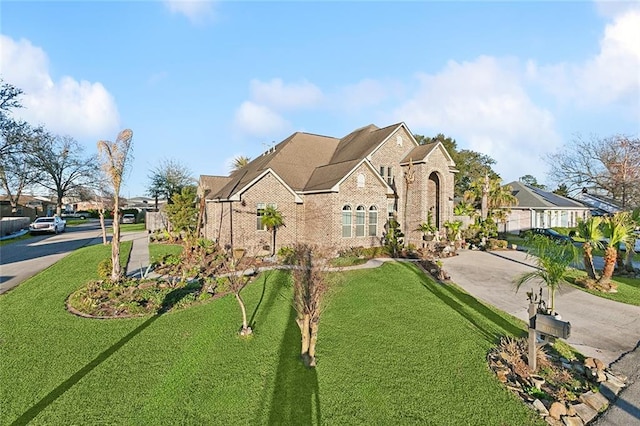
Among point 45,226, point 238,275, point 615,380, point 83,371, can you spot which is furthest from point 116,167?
point 45,226

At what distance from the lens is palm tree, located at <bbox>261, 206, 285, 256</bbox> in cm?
2012

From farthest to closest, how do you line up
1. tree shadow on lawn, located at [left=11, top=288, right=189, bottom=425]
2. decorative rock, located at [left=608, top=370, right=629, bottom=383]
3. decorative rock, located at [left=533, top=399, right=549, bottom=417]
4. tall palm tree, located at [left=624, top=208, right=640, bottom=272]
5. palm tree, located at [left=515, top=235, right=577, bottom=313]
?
tall palm tree, located at [left=624, top=208, right=640, bottom=272] → palm tree, located at [left=515, top=235, right=577, bottom=313] → decorative rock, located at [left=608, top=370, right=629, bottom=383] → decorative rock, located at [left=533, top=399, right=549, bottom=417] → tree shadow on lawn, located at [left=11, top=288, right=189, bottom=425]

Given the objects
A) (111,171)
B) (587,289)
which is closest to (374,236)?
(587,289)

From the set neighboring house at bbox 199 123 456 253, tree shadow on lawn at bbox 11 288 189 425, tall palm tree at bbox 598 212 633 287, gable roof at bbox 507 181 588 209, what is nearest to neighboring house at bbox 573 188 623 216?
gable roof at bbox 507 181 588 209

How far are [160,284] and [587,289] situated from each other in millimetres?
17246

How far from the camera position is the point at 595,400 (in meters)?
6.57

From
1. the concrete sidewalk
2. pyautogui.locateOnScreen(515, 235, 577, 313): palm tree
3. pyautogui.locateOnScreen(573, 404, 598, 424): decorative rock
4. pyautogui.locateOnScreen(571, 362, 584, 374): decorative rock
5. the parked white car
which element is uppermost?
pyautogui.locateOnScreen(515, 235, 577, 313): palm tree

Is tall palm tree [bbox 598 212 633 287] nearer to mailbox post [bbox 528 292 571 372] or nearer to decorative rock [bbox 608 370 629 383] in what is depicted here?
decorative rock [bbox 608 370 629 383]

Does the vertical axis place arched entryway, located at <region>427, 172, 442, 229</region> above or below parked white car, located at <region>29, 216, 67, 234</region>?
above

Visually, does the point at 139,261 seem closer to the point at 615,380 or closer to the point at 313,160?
the point at 313,160

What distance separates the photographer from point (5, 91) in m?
30.0

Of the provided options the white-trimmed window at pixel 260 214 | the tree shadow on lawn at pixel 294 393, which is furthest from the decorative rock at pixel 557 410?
the white-trimmed window at pixel 260 214

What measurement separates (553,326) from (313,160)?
22.3 meters

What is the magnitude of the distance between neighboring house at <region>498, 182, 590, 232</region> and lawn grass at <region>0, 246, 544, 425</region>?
3168 cm
